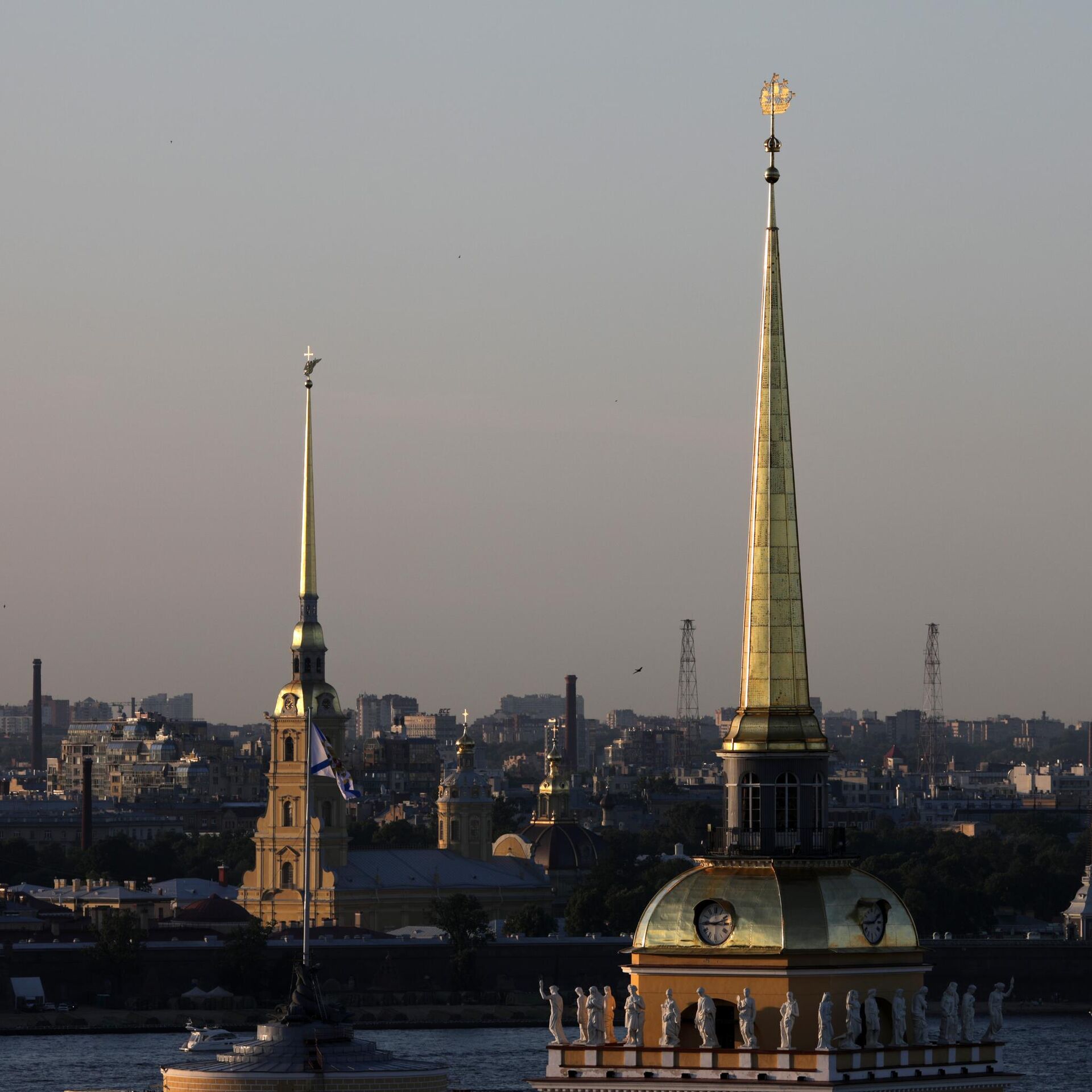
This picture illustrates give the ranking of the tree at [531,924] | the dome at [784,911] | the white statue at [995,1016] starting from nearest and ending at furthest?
the dome at [784,911] → the white statue at [995,1016] → the tree at [531,924]

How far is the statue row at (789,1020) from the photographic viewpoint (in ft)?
73.0

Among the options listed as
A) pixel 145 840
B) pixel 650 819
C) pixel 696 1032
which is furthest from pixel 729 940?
pixel 650 819

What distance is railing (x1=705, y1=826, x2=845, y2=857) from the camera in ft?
76.7

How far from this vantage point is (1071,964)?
10550 cm

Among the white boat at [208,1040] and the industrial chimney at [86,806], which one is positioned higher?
the industrial chimney at [86,806]

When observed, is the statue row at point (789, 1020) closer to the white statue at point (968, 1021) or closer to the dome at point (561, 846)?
the white statue at point (968, 1021)

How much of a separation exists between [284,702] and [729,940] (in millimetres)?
86371

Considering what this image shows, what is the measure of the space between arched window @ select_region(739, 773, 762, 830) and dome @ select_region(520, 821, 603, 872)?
97.5 metres

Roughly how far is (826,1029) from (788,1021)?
9.3 inches

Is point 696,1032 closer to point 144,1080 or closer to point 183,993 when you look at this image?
point 144,1080

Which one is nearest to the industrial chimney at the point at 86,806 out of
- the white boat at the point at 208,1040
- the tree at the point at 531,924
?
the tree at the point at 531,924

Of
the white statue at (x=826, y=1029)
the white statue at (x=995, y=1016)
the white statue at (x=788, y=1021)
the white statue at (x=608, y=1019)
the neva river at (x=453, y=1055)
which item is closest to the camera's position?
the white statue at (x=826, y=1029)

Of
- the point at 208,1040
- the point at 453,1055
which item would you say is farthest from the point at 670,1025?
the point at 208,1040

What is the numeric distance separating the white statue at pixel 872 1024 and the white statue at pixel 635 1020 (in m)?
1.27
